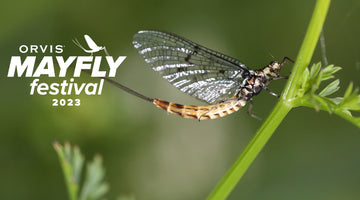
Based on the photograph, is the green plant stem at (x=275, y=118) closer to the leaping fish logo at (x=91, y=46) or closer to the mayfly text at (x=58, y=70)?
the mayfly text at (x=58, y=70)

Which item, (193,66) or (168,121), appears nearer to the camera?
(193,66)

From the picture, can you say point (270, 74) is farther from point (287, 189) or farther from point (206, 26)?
point (206, 26)

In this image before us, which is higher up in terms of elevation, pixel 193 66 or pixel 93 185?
pixel 193 66

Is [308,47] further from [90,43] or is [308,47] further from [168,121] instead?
[90,43]

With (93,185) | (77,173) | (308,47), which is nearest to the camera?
(308,47)

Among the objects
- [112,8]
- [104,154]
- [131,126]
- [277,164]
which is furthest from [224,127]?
[112,8]

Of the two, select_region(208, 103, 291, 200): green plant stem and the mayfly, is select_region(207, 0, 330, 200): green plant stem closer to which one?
select_region(208, 103, 291, 200): green plant stem

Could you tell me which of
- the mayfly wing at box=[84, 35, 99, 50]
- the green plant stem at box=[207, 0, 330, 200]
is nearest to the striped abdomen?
the green plant stem at box=[207, 0, 330, 200]

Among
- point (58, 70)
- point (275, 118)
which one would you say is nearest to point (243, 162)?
point (275, 118)
